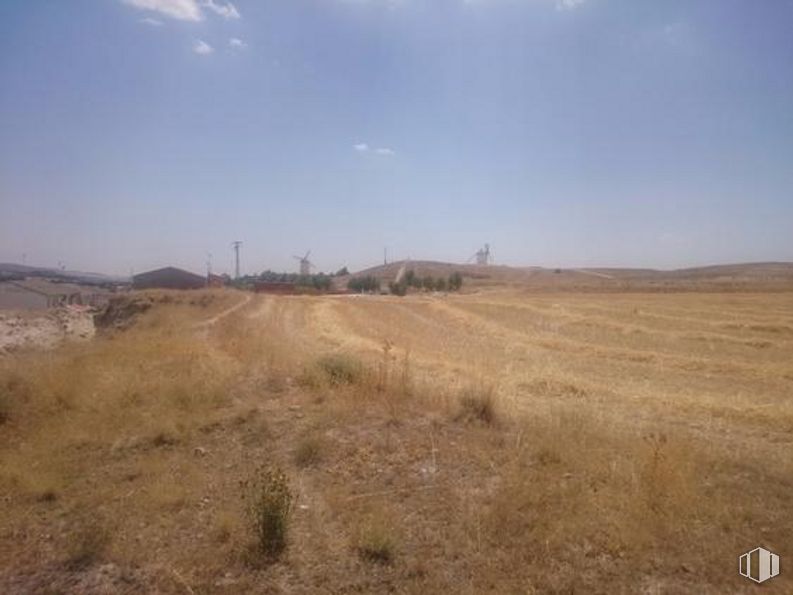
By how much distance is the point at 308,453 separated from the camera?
8.09 metres

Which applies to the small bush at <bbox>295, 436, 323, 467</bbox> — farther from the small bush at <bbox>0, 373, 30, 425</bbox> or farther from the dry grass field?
the small bush at <bbox>0, 373, 30, 425</bbox>

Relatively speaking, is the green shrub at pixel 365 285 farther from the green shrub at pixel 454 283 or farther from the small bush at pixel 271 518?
the small bush at pixel 271 518

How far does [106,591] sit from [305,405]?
557 cm

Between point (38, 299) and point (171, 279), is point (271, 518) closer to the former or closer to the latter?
point (171, 279)

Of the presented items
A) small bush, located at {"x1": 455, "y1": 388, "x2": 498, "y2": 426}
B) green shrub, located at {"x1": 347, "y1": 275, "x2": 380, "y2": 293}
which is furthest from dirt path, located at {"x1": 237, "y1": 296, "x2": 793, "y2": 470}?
green shrub, located at {"x1": 347, "y1": 275, "x2": 380, "y2": 293}

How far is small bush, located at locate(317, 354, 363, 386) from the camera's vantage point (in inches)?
479

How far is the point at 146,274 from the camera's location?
94.5 m

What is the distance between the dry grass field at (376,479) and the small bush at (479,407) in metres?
0.04

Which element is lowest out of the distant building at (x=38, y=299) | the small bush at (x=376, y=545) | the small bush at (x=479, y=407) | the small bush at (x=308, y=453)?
the distant building at (x=38, y=299)

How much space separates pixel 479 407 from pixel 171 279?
294 feet

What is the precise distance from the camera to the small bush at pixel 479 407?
955 cm

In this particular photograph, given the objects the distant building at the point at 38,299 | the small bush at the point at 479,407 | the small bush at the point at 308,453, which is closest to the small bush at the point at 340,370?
the small bush at the point at 479,407

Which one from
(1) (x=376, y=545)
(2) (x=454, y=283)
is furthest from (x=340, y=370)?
(2) (x=454, y=283)

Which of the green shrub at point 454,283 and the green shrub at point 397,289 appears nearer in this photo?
the green shrub at point 397,289
